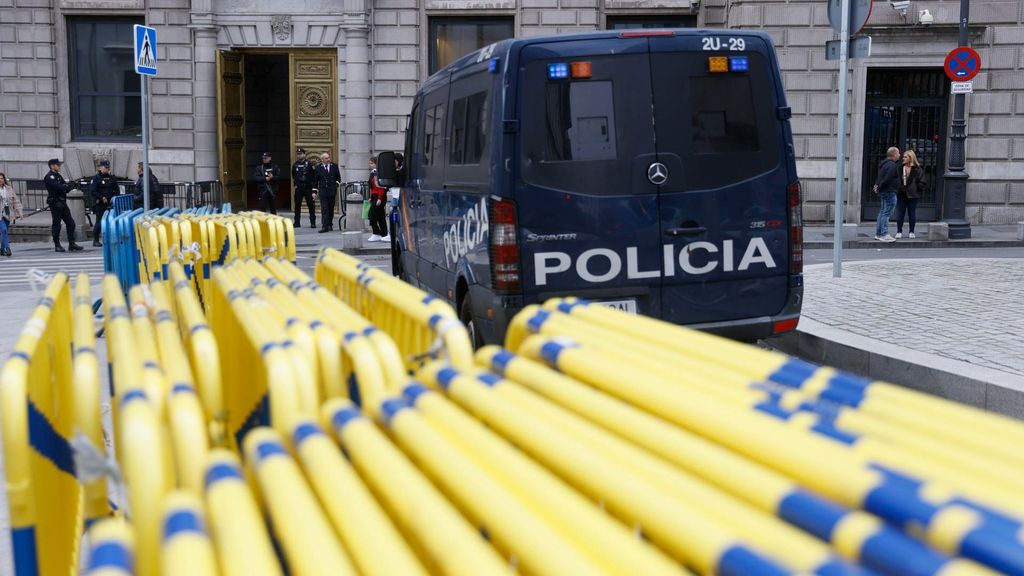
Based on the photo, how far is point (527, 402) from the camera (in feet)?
8.38

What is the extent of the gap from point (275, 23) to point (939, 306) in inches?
760

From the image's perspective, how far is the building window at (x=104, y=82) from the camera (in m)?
26.9

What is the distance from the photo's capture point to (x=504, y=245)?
749 centimetres

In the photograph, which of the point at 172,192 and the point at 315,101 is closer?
the point at 172,192

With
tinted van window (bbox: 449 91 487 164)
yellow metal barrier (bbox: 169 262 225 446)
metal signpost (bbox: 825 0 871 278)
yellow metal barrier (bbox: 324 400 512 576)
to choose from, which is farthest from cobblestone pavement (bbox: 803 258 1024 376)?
yellow metal barrier (bbox: 324 400 512 576)

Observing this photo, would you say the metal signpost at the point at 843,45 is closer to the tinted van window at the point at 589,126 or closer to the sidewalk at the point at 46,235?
the tinted van window at the point at 589,126

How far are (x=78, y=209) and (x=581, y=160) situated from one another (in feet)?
59.6

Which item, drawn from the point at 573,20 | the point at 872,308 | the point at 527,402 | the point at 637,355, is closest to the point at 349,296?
the point at 637,355

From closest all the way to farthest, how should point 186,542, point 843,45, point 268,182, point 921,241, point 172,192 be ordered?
point 186,542
point 843,45
point 921,241
point 172,192
point 268,182

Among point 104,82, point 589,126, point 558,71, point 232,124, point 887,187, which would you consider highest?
point 104,82

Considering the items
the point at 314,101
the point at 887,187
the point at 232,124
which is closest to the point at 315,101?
the point at 314,101

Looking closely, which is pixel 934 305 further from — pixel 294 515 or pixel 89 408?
pixel 294 515

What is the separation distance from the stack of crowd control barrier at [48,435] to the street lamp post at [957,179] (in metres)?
19.0

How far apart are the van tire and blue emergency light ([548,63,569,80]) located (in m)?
1.79
